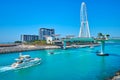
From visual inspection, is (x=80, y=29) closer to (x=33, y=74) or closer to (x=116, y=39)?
(x=116, y=39)

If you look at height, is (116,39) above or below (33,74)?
above

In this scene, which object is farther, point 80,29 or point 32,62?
point 80,29

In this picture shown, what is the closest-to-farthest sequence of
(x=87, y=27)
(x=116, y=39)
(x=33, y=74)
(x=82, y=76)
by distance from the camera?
(x=82, y=76), (x=33, y=74), (x=116, y=39), (x=87, y=27)

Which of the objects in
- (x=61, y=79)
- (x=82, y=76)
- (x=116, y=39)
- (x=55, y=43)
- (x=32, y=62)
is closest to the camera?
(x=61, y=79)

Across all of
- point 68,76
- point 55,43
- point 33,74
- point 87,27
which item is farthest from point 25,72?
point 55,43

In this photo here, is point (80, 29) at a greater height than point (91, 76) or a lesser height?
greater

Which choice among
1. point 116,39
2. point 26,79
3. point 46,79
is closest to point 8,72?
point 26,79

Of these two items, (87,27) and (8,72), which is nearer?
(8,72)

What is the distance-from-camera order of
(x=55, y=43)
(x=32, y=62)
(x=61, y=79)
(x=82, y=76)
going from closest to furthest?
1. (x=61, y=79)
2. (x=82, y=76)
3. (x=32, y=62)
4. (x=55, y=43)

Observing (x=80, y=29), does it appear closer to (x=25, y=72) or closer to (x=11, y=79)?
(x=25, y=72)
